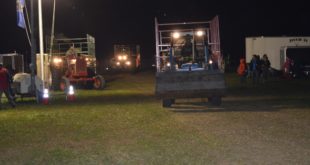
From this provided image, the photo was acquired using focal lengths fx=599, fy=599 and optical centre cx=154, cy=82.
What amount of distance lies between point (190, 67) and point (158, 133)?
7464 millimetres

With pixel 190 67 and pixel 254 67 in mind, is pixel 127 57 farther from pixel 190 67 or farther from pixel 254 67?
pixel 190 67

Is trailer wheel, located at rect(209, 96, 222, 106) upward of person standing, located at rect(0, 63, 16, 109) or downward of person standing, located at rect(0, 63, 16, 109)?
downward

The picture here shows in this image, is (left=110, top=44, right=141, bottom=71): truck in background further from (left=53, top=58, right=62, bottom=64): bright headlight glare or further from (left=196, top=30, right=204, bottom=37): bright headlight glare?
(left=196, top=30, right=204, bottom=37): bright headlight glare

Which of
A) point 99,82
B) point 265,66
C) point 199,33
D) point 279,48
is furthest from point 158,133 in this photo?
point 279,48

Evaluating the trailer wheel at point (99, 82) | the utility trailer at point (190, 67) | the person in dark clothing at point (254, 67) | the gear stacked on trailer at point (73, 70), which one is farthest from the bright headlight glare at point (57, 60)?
the utility trailer at point (190, 67)

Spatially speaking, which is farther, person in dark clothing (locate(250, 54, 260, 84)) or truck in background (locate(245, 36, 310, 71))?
truck in background (locate(245, 36, 310, 71))

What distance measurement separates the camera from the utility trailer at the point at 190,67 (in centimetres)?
2111

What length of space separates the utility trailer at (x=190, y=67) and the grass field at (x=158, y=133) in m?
0.60

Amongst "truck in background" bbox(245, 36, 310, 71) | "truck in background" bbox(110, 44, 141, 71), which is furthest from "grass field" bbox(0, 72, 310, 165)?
"truck in background" bbox(110, 44, 141, 71)

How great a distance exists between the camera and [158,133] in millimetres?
14945

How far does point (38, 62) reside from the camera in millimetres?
28969

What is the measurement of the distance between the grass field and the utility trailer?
605 mm

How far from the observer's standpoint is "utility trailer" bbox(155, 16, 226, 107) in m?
21.1

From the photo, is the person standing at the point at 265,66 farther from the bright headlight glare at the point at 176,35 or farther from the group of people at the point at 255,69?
the bright headlight glare at the point at 176,35
